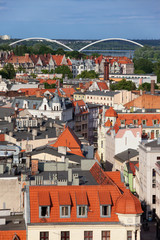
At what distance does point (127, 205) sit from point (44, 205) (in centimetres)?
389

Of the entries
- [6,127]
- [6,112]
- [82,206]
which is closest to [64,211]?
[82,206]

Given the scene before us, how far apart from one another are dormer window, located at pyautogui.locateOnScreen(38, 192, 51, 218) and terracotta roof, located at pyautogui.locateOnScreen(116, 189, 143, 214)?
10.7ft

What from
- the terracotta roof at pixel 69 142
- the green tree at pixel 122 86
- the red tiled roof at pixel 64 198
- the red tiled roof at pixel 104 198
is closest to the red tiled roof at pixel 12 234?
the red tiled roof at pixel 64 198

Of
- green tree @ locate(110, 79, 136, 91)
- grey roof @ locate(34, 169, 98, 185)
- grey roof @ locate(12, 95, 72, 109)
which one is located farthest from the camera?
green tree @ locate(110, 79, 136, 91)

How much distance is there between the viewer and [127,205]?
36.8 meters

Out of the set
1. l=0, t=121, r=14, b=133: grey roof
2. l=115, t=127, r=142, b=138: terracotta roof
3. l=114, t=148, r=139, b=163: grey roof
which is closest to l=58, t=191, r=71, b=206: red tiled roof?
l=0, t=121, r=14, b=133: grey roof

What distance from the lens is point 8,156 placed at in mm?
53438

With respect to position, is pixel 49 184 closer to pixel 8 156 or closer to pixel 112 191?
pixel 112 191

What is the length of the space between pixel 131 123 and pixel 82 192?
51132 millimetres

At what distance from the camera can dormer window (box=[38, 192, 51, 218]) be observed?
36.9m

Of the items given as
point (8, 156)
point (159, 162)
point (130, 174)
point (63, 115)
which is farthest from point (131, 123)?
point (8, 156)

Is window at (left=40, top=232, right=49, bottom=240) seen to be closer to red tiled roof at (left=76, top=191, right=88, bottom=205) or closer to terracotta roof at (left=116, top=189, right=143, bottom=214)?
red tiled roof at (left=76, top=191, right=88, bottom=205)

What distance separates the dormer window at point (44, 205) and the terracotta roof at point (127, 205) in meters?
3.27

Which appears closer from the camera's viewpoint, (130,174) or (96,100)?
(130,174)
